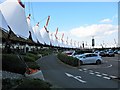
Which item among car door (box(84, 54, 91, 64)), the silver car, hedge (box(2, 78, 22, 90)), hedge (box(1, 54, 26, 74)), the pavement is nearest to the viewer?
hedge (box(2, 78, 22, 90))

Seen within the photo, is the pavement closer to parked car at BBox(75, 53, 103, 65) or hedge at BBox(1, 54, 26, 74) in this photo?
hedge at BBox(1, 54, 26, 74)

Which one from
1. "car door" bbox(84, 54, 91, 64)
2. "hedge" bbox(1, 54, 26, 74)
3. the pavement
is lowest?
the pavement

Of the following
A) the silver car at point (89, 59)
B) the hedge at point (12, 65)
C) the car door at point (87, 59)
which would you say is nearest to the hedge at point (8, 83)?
the hedge at point (12, 65)

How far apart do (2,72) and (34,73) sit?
231 cm

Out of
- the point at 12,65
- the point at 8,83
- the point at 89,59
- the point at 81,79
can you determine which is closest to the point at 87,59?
the point at 89,59

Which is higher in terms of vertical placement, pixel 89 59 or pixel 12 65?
pixel 12 65

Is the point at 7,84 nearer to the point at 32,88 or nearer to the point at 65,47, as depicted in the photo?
the point at 32,88

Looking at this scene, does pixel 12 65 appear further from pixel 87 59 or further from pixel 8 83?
pixel 87 59

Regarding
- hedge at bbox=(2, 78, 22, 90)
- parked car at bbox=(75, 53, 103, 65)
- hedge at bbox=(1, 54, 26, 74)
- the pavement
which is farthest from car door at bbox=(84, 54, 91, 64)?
hedge at bbox=(2, 78, 22, 90)

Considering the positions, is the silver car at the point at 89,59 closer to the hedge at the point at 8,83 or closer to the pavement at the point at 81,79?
the pavement at the point at 81,79

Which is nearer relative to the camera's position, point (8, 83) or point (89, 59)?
point (8, 83)

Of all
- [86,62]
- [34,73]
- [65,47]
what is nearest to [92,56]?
[86,62]

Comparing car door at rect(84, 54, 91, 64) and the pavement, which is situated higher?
car door at rect(84, 54, 91, 64)

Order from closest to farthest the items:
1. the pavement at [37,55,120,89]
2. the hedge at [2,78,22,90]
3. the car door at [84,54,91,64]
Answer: the hedge at [2,78,22,90] → the pavement at [37,55,120,89] → the car door at [84,54,91,64]
